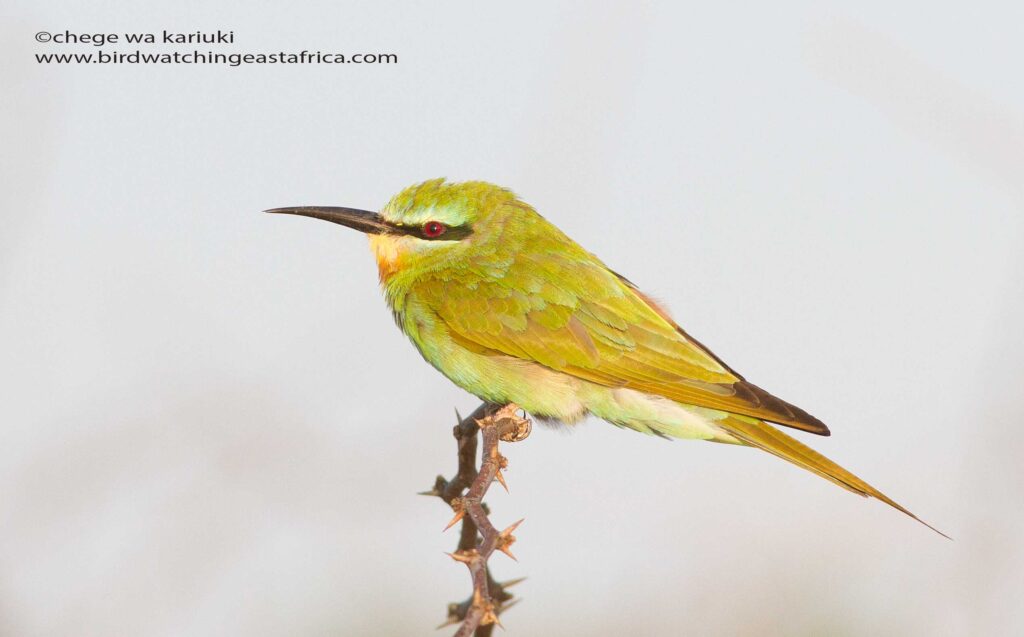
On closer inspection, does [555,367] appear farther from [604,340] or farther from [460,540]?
[460,540]

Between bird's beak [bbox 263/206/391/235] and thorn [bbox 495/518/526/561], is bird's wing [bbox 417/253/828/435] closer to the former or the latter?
bird's beak [bbox 263/206/391/235]

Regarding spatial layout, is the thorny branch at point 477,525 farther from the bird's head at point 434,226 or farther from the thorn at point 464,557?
the bird's head at point 434,226

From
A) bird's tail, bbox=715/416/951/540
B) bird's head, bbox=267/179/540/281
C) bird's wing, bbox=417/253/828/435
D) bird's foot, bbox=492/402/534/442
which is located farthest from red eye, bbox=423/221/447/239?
bird's tail, bbox=715/416/951/540

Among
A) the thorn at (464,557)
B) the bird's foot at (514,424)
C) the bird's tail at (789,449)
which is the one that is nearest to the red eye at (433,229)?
the bird's foot at (514,424)

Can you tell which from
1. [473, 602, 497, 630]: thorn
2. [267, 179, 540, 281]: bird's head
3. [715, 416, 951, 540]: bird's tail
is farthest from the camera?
[267, 179, 540, 281]: bird's head

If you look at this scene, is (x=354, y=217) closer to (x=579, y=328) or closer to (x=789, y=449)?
(x=579, y=328)

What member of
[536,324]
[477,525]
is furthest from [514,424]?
[477,525]

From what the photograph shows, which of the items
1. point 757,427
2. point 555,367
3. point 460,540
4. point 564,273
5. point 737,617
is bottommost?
point 737,617

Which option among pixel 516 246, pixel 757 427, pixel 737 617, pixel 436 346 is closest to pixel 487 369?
pixel 436 346
